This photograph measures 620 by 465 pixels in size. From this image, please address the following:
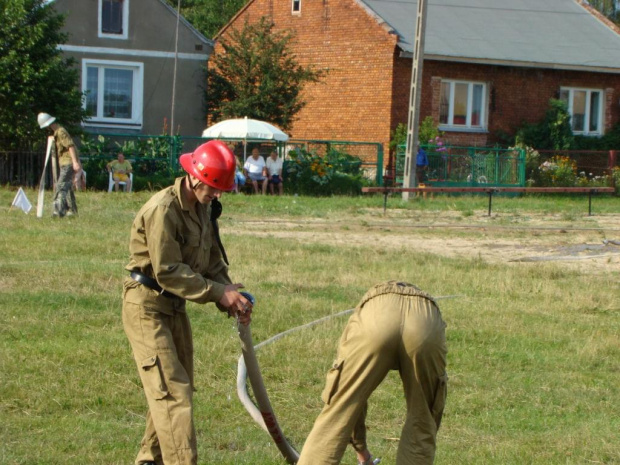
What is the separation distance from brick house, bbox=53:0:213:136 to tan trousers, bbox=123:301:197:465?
2922 cm

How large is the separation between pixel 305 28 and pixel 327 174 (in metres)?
9.72

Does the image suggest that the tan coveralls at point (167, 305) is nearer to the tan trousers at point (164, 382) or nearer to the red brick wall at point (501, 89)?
the tan trousers at point (164, 382)

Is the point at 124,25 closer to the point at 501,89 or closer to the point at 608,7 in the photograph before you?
the point at 501,89

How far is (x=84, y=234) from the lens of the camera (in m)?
15.1

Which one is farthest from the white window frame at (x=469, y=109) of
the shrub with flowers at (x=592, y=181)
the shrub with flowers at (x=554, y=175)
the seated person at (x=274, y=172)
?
the seated person at (x=274, y=172)

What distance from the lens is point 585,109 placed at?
37844 millimetres

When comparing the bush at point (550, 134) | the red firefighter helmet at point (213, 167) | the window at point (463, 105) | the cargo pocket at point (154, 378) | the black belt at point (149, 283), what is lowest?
the cargo pocket at point (154, 378)

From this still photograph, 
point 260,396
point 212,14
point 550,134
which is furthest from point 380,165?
point 260,396

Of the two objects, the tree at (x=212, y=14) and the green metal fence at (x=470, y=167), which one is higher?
the tree at (x=212, y=14)

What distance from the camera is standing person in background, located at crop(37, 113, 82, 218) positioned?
1673 cm

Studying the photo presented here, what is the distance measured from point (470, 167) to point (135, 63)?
1222 centimetres

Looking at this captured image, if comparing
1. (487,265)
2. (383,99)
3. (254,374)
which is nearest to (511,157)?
(383,99)

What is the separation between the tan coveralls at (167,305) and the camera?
514 cm

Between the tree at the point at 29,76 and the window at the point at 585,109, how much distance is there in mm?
19249
